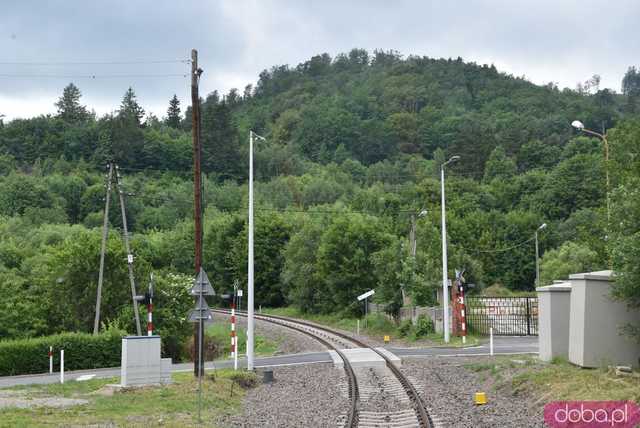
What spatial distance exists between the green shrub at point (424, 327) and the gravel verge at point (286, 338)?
5321 millimetres

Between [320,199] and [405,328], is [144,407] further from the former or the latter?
[320,199]

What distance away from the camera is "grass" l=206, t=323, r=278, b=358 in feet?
145

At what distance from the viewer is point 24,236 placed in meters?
104

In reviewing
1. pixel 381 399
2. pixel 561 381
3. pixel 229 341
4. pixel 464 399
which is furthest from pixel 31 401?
pixel 229 341

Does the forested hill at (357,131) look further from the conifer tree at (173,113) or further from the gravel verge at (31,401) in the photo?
the gravel verge at (31,401)

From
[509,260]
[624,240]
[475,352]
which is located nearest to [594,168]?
[509,260]

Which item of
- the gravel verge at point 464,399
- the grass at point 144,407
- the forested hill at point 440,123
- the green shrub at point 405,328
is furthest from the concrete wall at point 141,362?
the forested hill at point 440,123

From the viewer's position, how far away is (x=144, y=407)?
18047 millimetres

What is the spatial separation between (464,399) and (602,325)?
3839mm

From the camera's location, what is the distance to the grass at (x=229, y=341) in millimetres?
44316

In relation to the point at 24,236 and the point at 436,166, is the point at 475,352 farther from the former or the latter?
the point at 436,166

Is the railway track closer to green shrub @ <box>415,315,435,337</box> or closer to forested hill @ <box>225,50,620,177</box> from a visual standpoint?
green shrub @ <box>415,315,435,337</box>

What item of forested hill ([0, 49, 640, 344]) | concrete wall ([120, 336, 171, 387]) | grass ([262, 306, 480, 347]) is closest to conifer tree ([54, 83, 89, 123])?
forested hill ([0, 49, 640, 344])

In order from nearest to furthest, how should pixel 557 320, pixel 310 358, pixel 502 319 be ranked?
1. pixel 557 320
2. pixel 310 358
3. pixel 502 319
